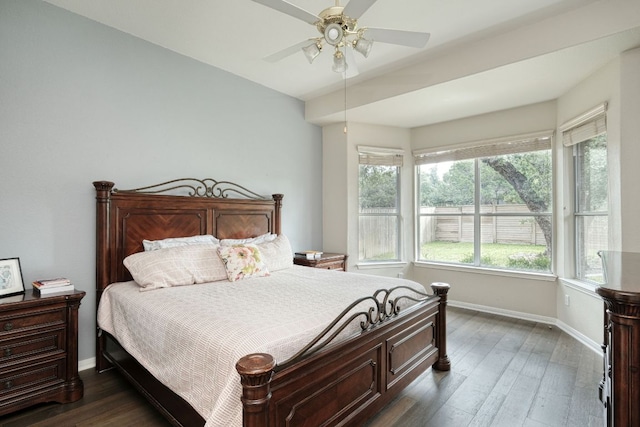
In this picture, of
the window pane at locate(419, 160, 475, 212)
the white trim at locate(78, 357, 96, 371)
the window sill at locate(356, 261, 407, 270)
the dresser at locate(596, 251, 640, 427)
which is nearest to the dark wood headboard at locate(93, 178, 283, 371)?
the white trim at locate(78, 357, 96, 371)

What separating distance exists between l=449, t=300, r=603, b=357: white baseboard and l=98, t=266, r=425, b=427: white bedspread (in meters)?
2.06

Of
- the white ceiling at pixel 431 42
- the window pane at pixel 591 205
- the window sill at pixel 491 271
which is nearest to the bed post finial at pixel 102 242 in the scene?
the white ceiling at pixel 431 42

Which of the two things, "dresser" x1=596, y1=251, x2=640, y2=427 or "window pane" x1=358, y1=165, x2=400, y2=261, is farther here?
"window pane" x1=358, y1=165, x2=400, y2=261

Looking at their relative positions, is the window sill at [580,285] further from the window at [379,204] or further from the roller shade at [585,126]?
the window at [379,204]

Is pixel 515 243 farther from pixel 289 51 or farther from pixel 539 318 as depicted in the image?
pixel 289 51

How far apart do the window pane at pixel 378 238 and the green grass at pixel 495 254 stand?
0.53 metres

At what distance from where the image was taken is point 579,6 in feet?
8.21

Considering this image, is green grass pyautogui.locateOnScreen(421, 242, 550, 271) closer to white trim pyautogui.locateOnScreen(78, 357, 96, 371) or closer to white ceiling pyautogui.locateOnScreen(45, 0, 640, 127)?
white ceiling pyautogui.locateOnScreen(45, 0, 640, 127)

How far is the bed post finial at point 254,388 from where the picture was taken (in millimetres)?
1208

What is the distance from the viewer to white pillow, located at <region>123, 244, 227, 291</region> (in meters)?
2.52

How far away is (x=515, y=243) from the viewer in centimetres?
429

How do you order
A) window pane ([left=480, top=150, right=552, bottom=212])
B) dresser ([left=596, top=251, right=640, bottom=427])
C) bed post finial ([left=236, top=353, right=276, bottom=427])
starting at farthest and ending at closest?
1. window pane ([left=480, top=150, right=552, bottom=212])
2. bed post finial ([left=236, top=353, right=276, bottom=427])
3. dresser ([left=596, top=251, right=640, bottom=427])

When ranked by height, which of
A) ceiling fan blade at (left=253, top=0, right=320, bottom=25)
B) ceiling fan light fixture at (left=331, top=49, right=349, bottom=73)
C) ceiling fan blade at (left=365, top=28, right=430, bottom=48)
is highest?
ceiling fan blade at (left=253, top=0, right=320, bottom=25)

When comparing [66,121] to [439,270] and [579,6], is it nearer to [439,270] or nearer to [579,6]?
[579,6]
